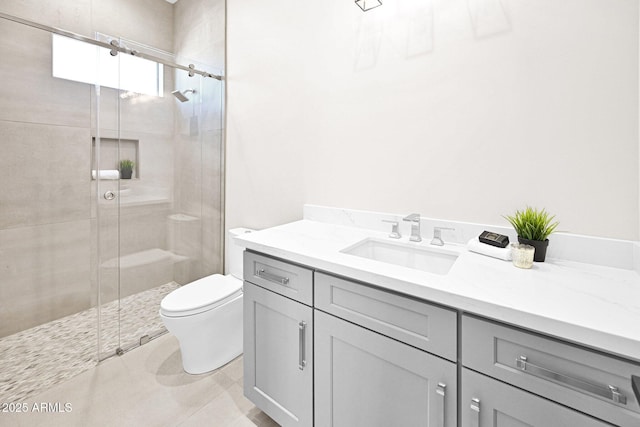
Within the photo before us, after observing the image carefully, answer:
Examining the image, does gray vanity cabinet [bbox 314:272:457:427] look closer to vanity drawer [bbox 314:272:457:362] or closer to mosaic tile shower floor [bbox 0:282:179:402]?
vanity drawer [bbox 314:272:457:362]

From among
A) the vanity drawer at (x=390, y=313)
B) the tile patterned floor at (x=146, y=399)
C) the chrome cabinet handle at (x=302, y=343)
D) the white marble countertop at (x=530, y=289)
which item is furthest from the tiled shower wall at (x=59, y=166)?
the vanity drawer at (x=390, y=313)

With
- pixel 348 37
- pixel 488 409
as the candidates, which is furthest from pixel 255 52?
pixel 488 409

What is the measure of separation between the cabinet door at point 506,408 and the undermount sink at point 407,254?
0.54m

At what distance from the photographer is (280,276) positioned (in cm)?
125

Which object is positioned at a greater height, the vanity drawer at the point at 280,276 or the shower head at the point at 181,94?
the shower head at the point at 181,94

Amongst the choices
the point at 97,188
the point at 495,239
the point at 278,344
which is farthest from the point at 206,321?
the point at 495,239

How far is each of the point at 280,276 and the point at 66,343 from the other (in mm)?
1841

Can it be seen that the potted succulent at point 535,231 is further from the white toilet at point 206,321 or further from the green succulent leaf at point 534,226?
the white toilet at point 206,321

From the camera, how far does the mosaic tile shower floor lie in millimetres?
1653

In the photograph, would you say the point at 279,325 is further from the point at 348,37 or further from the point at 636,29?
the point at 636,29

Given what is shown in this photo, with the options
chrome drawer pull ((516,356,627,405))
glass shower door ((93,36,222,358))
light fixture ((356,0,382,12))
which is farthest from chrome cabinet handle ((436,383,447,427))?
glass shower door ((93,36,222,358))

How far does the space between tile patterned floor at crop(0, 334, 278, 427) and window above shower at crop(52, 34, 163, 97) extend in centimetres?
176

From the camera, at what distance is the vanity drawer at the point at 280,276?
45.5 inches

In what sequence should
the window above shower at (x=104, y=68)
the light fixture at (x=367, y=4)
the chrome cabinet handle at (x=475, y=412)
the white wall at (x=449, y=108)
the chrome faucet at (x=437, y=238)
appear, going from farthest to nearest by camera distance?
the window above shower at (x=104, y=68)
the light fixture at (x=367, y=4)
the chrome faucet at (x=437, y=238)
the white wall at (x=449, y=108)
the chrome cabinet handle at (x=475, y=412)
